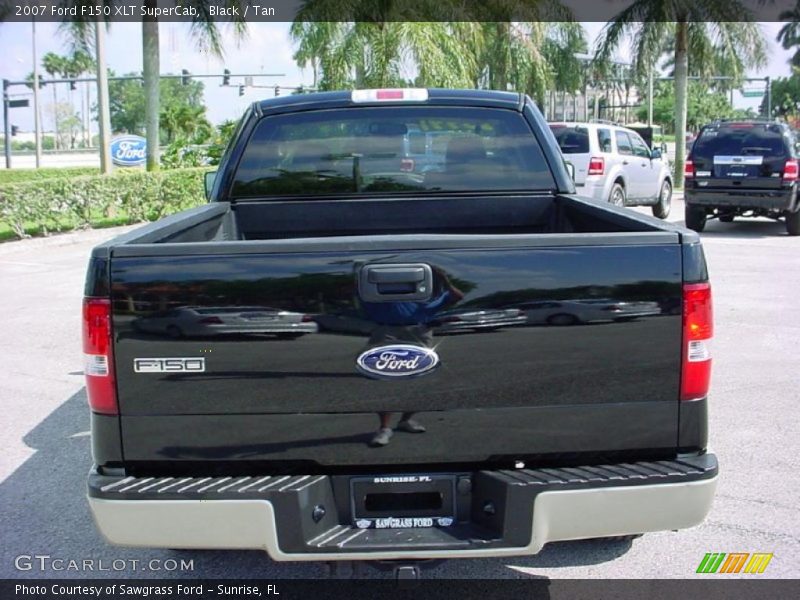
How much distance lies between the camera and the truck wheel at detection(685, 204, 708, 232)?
54.8 feet

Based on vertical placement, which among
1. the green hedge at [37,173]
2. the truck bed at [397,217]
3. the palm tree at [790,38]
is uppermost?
the palm tree at [790,38]

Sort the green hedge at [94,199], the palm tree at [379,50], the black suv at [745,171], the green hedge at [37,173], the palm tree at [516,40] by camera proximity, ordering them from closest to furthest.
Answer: the black suv at [745,171], the green hedge at [94,199], the palm tree at [379,50], the palm tree at [516,40], the green hedge at [37,173]

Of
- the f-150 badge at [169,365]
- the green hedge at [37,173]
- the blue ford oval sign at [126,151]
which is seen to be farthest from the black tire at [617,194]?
the green hedge at [37,173]

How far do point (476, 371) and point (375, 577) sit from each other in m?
1.36

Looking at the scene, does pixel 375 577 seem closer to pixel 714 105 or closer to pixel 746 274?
pixel 746 274

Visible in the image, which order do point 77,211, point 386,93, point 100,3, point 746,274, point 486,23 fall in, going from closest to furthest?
point 386,93 < point 746,274 < point 77,211 < point 100,3 < point 486,23

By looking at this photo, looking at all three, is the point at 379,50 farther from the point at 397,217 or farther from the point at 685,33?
the point at 397,217

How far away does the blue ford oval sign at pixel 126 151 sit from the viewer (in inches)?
1025

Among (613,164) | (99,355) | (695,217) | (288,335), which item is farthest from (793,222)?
(99,355)

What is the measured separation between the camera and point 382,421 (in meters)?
2.97

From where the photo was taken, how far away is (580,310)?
115 inches

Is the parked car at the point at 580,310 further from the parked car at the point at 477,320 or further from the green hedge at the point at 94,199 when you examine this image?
the green hedge at the point at 94,199

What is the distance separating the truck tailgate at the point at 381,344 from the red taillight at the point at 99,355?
3 centimetres

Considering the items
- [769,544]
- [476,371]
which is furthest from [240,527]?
[769,544]
